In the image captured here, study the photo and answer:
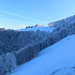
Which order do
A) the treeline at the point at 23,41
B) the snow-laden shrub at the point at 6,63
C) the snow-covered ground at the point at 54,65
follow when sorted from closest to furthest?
1. the snow-covered ground at the point at 54,65
2. the snow-laden shrub at the point at 6,63
3. the treeline at the point at 23,41

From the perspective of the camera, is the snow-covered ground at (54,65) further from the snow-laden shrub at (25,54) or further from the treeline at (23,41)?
the snow-laden shrub at (25,54)

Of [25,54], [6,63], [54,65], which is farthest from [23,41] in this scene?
[54,65]

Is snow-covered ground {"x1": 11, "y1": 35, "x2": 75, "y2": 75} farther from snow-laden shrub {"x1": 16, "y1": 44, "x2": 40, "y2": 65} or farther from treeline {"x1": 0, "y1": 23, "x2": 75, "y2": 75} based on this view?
snow-laden shrub {"x1": 16, "y1": 44, "x2": 40, "y2": 65}

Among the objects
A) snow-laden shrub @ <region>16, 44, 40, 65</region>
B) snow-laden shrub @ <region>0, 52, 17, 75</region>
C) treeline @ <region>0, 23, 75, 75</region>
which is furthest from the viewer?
snow-laden shrub @ <region>16, 44, 40, 65</region>

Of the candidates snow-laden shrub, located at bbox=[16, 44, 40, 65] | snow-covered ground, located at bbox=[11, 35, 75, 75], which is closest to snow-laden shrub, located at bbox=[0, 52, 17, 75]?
snow-covered ground, located at bbox=[11, 35, 75, 75]

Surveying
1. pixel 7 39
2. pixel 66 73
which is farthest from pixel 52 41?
pixel 7 39

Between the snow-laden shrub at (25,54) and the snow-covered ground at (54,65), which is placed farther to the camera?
the snow-laden shrub at (25,54)

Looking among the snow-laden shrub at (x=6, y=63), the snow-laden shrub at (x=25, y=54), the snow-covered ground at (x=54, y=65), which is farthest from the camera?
the snow-laden shrub at (x=25, y=54)

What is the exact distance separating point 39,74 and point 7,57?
7.43 m

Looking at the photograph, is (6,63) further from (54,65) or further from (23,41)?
(23,41)

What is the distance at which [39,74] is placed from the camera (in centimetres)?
1125

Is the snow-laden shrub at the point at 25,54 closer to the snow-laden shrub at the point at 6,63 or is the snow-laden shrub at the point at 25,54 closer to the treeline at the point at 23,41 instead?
the treeline at the point at 23,41

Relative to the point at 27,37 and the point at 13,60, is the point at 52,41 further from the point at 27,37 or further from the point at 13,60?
the point at 27,37

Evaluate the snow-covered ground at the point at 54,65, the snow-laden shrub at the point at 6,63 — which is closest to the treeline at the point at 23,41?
the snow-laden shrub at the point at 6,63
